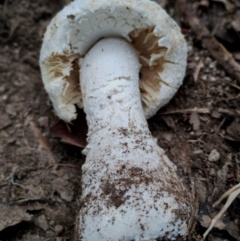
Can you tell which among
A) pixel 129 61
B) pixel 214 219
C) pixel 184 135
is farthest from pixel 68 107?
pixel 214 219

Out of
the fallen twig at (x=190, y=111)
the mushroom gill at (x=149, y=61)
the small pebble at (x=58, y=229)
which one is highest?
the mushroom gill at (x=149, y=61)

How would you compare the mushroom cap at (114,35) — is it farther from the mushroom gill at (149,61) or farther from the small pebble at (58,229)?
the small pebble at (58,229)

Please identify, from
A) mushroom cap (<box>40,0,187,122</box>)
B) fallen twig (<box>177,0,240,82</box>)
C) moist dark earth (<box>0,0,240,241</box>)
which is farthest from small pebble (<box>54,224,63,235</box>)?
fallen twig (<box>177,0,240,82</box>)

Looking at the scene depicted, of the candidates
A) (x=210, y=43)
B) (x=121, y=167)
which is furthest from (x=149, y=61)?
(x=121, y=167)

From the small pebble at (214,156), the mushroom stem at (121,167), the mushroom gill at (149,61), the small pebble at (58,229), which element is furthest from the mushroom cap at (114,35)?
the small pebble at (58,229)

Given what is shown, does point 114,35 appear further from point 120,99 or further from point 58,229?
point 58,229

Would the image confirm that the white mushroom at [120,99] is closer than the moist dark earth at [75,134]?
Yes

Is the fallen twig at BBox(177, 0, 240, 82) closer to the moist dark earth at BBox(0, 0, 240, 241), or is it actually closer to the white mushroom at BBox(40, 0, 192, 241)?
the moist dark earth at BBox(0, 0, 240, 241)

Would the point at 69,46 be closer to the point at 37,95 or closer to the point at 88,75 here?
the point at 88,75
